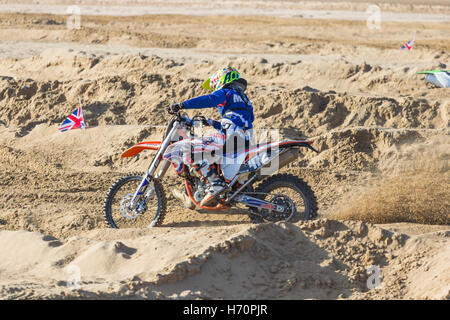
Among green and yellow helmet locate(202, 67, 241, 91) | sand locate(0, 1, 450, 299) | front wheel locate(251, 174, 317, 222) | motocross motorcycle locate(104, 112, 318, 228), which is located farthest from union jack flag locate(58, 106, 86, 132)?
front wheel locate(251, 174, 317, 222)

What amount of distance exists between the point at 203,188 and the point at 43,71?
12.7 metres

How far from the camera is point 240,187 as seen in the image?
6.87m

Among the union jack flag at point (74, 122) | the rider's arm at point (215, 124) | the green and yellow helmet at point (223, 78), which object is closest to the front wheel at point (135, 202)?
the rider's arm at point (215, 124)

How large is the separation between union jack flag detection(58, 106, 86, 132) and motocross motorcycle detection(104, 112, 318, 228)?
16.8ft

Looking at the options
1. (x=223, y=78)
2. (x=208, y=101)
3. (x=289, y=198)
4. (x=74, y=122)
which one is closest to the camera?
(x=208, y=101)

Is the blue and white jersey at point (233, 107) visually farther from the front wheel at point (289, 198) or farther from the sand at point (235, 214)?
the sand at point (235, 214)

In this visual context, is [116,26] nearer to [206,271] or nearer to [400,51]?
[400,51]

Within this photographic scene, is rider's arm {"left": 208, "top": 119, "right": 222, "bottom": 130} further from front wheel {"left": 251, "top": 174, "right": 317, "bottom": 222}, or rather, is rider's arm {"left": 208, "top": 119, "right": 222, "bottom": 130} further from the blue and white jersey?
front wheel {"left": 251, "top": 174, "right": 317, "bottom": 222}

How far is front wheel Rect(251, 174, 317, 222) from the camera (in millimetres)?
6840

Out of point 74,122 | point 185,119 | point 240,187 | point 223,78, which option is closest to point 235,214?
point 240,187

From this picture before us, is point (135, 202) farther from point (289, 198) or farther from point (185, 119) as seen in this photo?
point (289, 198)

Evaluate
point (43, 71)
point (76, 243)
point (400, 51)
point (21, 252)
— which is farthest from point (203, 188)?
point (400, 51)

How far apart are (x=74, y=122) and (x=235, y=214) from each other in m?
5.39
